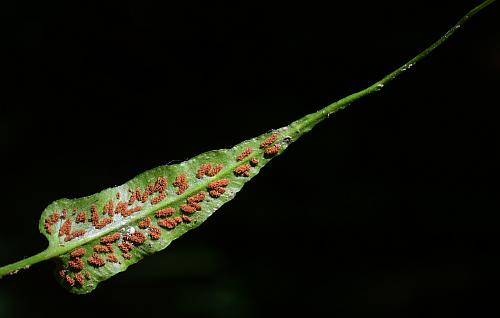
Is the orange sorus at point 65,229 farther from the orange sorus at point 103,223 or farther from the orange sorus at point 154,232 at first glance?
the orange sorus at point 154,232

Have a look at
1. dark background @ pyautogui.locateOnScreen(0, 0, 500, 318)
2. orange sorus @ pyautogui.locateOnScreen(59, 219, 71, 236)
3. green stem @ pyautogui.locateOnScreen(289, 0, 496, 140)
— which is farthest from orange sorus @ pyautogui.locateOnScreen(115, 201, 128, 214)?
dark background @ pyautogui.locateOnScreen(0, 0, 500, 318)

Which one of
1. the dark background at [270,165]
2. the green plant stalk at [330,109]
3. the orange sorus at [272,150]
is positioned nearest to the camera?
the green plant stalk at [330,109]

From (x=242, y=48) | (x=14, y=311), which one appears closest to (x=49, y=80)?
(x=242, y=48)

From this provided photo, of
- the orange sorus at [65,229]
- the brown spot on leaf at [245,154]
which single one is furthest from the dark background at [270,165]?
the brown spot on leaf at [245,154]

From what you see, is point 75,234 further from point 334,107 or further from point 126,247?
point 334,107

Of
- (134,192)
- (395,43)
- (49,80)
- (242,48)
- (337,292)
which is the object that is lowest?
(337,292)

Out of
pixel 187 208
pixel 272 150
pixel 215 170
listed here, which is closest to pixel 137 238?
pixel 187 208

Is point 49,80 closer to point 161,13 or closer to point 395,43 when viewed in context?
point 161,13

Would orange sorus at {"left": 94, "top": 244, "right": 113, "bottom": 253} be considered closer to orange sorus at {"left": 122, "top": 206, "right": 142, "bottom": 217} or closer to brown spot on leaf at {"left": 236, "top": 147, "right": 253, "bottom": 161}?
orange sorus at {"left": 122, "top": 206, "right": 142, "bottom": 217}
